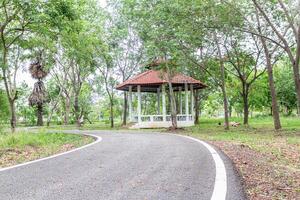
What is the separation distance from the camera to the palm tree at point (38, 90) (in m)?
48.2

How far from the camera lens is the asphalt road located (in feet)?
15.7

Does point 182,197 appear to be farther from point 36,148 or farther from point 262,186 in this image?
point 36,148

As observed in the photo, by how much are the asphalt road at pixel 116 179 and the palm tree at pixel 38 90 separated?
137 ft

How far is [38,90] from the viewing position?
164ft

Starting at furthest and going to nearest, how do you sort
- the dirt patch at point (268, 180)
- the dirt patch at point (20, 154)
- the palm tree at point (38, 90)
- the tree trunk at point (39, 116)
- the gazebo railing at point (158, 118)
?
the tree trunk at point (39, 116) → the palm tree at point (38, 90) → the gazebo railing at point (158, 118) → the dirt patch at point (20, 154) → the dirt patch at point (268, 180)

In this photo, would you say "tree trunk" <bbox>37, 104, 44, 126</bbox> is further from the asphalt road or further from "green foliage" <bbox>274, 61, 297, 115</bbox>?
the asphalt road

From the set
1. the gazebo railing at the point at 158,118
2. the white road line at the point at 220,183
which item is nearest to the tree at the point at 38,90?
the gazebo railing at the point at 158,118

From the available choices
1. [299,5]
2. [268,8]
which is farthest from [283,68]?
[299,5]

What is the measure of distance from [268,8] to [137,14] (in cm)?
819

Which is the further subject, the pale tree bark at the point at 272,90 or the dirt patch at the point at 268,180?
the pale tree bark at the point at 272,90

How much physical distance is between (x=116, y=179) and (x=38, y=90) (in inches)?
1833

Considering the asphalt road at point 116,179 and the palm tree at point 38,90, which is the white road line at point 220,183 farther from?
the palm tree at point 38,90

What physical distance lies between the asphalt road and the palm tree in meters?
41.9

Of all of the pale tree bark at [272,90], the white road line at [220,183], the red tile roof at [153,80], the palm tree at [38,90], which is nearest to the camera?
the white road line at [220,183]
